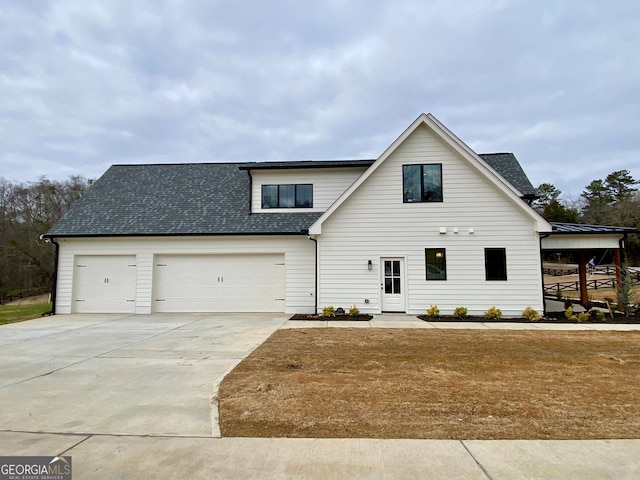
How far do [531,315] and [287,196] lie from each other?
9.90m

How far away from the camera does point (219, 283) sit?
13.5 m

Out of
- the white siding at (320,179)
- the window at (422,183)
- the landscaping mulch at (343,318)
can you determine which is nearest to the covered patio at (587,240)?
the window at (422,183)

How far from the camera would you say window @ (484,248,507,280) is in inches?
463

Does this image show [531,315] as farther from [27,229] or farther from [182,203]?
[27,229]

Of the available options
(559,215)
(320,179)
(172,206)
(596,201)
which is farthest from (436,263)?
(596,201)

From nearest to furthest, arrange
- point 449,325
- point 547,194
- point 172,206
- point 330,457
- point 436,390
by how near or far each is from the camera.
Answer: point 330,457 → point 436,390 → point 449,325 → point 172,206 → point 547,194

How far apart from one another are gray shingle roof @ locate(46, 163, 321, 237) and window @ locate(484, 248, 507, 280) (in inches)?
257

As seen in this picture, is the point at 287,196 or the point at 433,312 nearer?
the point at 433,312

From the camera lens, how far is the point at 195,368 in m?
5.86

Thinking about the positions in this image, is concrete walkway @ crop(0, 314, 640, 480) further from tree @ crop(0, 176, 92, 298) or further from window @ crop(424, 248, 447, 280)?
tree @ crop(0, 176, 92, 298)

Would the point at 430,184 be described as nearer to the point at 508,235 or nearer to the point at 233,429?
the point at 508,235

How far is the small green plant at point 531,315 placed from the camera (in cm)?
1108

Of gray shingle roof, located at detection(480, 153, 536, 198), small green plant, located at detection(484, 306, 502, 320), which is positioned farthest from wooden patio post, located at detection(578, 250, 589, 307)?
small green plant, located at detection(484, 306, 502, 320)

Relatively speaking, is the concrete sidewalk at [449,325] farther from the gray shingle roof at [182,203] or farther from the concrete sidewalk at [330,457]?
the concrete sidewalk at [330,457]
